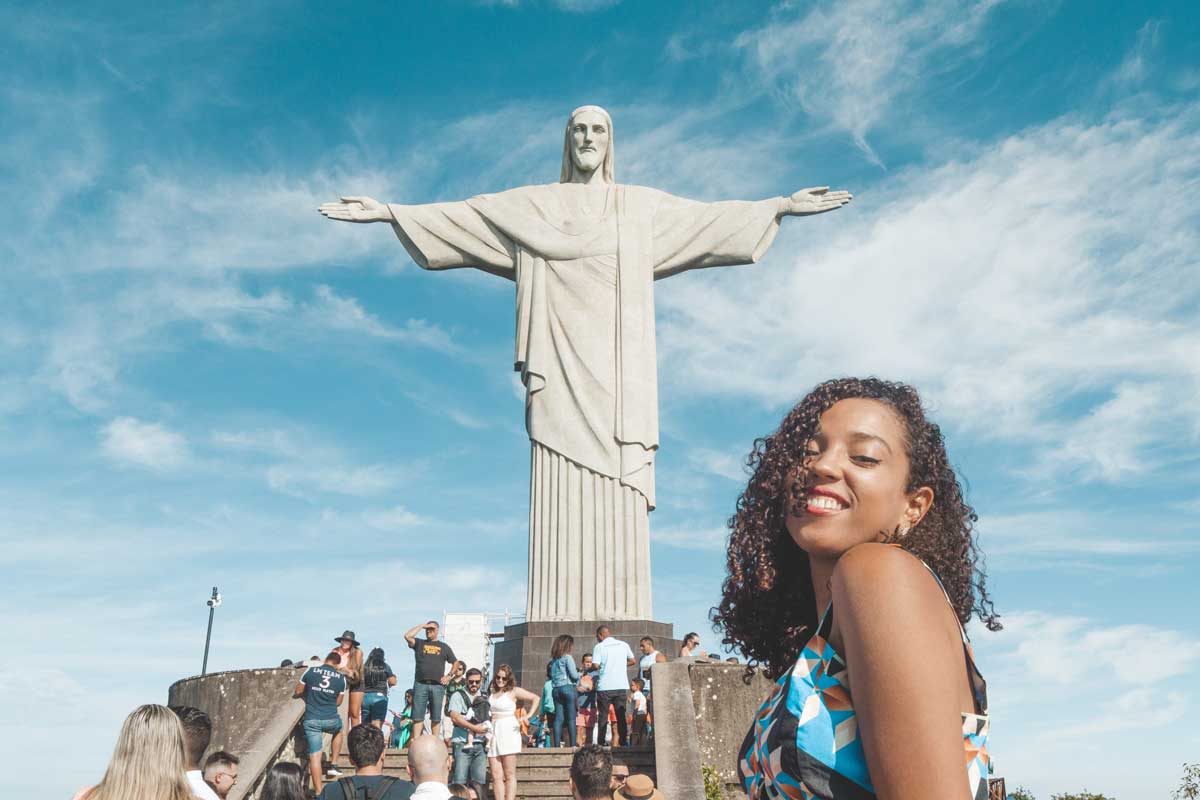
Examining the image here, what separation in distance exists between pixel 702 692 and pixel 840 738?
955 centimetres

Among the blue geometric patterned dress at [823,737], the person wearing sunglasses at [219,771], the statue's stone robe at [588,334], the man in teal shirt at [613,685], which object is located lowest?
the blue geometric patterned dress at [823,737]

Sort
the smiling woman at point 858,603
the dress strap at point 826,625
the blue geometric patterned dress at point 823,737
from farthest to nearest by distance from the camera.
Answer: the dress strap at point 826,625 < the blue geometric patterned dress at point 823,737 < the smiling woman at point 858,603

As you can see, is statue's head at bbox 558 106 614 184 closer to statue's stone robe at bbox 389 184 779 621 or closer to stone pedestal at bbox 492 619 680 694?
statue's stone robe at bbox 389 184 779 621

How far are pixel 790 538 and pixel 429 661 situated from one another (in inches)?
406

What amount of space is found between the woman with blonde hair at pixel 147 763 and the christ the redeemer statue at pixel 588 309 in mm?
11593

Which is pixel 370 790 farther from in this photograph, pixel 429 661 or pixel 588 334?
pixel 588 334

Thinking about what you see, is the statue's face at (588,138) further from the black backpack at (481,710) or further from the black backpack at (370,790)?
the black backpack at (370,790)

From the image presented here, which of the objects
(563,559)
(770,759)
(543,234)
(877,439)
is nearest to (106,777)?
(770,759)

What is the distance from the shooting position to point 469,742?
35.7ft

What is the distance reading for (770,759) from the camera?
199 cm

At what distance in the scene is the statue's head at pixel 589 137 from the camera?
55.1 feet

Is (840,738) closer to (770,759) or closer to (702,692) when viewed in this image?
(770,759)

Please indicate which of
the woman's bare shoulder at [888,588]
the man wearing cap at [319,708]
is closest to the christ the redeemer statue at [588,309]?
the man wearing cap at [319,708]

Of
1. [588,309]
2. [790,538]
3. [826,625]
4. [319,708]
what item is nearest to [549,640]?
[319,708]
